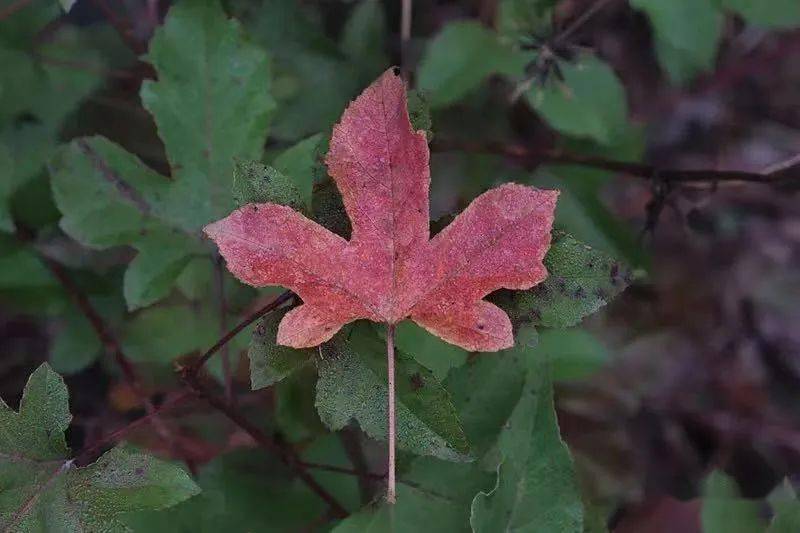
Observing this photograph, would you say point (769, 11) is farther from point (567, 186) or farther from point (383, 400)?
point (383, 400)

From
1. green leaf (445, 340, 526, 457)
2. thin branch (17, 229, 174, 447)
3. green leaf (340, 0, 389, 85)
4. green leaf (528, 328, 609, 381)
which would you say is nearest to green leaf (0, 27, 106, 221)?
thin branch (17, 229, 174, 447)

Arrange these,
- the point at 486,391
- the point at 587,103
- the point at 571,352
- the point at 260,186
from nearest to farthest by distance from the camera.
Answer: the point at 260,186, the point at 486,391, the point at 571,352, the point at 587,103

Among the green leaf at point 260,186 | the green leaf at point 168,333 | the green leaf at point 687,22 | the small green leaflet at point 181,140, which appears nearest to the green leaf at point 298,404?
the green leaf at point 168,333

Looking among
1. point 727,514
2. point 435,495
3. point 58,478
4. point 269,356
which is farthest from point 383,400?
point 727,514

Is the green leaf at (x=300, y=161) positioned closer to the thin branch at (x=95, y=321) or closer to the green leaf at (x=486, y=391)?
the green leaf at (x=486, y=391)

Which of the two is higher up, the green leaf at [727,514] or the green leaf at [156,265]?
the green leaf at [156,265]

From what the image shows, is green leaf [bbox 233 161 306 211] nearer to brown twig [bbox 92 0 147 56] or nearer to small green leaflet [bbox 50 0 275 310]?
small green leaflet [bbox 50 0 275 310]
